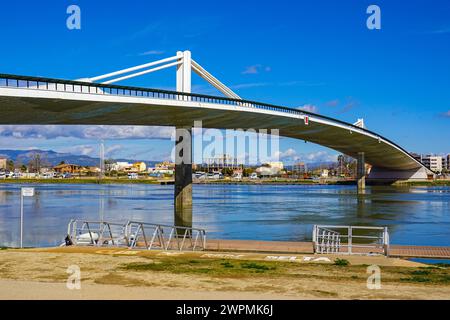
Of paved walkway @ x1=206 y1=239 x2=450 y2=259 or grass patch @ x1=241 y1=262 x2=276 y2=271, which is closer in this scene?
grass patch @ x1=241 y1=262 x2=276 y2=271

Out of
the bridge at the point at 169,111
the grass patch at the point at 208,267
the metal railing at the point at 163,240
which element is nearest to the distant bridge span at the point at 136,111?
the bridge at the point at 169,111

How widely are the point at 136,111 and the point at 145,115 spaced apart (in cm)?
247

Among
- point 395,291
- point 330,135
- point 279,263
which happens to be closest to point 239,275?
point 279,263

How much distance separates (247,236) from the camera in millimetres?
→ 29344

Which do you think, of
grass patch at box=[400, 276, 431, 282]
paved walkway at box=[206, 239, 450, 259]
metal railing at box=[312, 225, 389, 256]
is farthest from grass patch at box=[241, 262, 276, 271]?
paved walkway at box=[206, 239, 450, 259]

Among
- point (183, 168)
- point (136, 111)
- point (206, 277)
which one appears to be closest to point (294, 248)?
point (206, 277)

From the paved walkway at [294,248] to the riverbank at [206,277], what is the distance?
20.0 ft

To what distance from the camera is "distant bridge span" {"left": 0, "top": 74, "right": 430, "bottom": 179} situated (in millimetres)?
34056

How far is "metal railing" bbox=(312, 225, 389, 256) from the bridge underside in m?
17.3

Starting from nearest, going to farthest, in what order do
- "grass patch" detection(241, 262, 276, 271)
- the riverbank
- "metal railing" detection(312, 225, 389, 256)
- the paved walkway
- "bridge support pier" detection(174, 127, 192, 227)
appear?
the riverbank < "grass patch" detection(241, 262, 276, 271) < "metal railing" detection(312, 225, 389, 256) < the paved walkway < "bridge support pier" detection(174, 127, 192, 227)

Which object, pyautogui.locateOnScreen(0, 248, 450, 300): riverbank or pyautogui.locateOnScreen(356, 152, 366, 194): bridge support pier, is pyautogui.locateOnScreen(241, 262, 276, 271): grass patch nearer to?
pyautogui.locateOnScreen(0, 248, 450, 300): riverbank

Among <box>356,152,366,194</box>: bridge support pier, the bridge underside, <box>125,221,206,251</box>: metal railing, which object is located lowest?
<box>125,221,206,251</box>: metal railing
